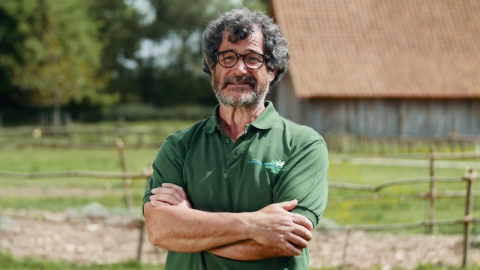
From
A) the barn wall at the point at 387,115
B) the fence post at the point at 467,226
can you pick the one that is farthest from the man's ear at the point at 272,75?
the barn wall at the point at 387,115

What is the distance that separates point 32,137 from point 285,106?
9444 millimetres

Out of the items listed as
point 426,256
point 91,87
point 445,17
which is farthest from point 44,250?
point 91,87

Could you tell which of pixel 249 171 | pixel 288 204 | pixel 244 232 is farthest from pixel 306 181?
pixel 244 232

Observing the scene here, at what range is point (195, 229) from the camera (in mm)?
2676

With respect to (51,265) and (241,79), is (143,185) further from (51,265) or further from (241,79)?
(241,79)

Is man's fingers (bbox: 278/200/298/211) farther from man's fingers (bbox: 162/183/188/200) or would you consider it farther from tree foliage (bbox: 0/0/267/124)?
tree foliage (bbox: 0/0/267/124)

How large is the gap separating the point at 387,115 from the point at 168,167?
1812 cm

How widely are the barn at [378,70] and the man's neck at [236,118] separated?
1595 cm

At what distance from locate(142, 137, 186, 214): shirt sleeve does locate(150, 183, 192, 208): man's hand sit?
4 centimetres

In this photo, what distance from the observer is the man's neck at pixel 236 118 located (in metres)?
2.91

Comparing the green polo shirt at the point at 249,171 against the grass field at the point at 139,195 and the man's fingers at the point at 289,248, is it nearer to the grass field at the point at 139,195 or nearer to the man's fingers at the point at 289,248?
the man's fingers at the point at 289,248

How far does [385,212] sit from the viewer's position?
33.4ft

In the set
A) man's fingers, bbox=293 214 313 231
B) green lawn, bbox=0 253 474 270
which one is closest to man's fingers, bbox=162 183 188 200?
man's fingers, bbox=293 214 313 231

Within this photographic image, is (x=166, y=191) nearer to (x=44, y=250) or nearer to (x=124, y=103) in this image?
(x=44, y=250)
